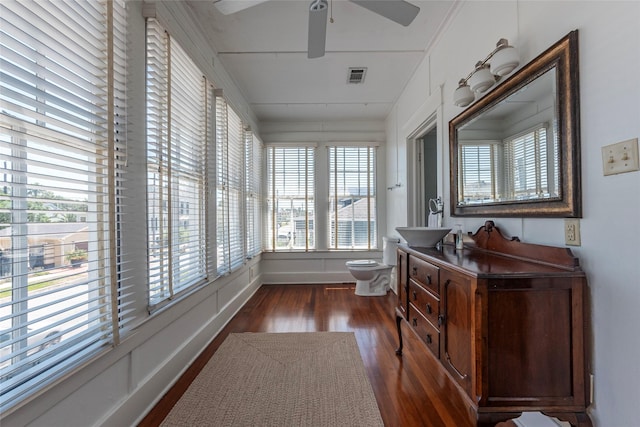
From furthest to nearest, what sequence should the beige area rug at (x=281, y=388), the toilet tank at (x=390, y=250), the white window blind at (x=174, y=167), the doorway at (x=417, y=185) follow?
the toilet tank at (x=390, y=250)
the doorway at (x=417, y=185)
the white window blind at (x=174, y=167)
the beige area rug at (x=281, y=388)

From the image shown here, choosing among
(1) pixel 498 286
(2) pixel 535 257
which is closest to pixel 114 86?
(1) pixel 498 286

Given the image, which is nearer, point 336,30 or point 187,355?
point 187,355

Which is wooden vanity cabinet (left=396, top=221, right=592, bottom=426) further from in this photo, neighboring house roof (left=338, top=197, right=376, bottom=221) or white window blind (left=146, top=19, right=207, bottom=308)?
neighboring house roof (left=338, top=197, right=376, bottom=221)

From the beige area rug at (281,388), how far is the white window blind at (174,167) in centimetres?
63

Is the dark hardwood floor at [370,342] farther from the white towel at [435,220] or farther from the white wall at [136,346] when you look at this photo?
the white towel at [435,220]

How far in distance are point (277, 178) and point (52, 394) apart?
3.76 metres

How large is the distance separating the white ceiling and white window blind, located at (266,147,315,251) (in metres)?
0.80

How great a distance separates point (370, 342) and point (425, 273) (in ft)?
3.72

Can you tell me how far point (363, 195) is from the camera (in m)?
4.56

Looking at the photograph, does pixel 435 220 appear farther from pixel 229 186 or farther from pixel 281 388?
pixel 229 186

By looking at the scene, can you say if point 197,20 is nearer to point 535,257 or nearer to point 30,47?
point 30,47

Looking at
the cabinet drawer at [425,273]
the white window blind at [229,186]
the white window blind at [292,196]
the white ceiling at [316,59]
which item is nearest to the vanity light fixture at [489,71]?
the white ceiling at [316,59]

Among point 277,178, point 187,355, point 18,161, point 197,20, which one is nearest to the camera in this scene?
point 18,161

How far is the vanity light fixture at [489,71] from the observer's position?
4.53 ft
